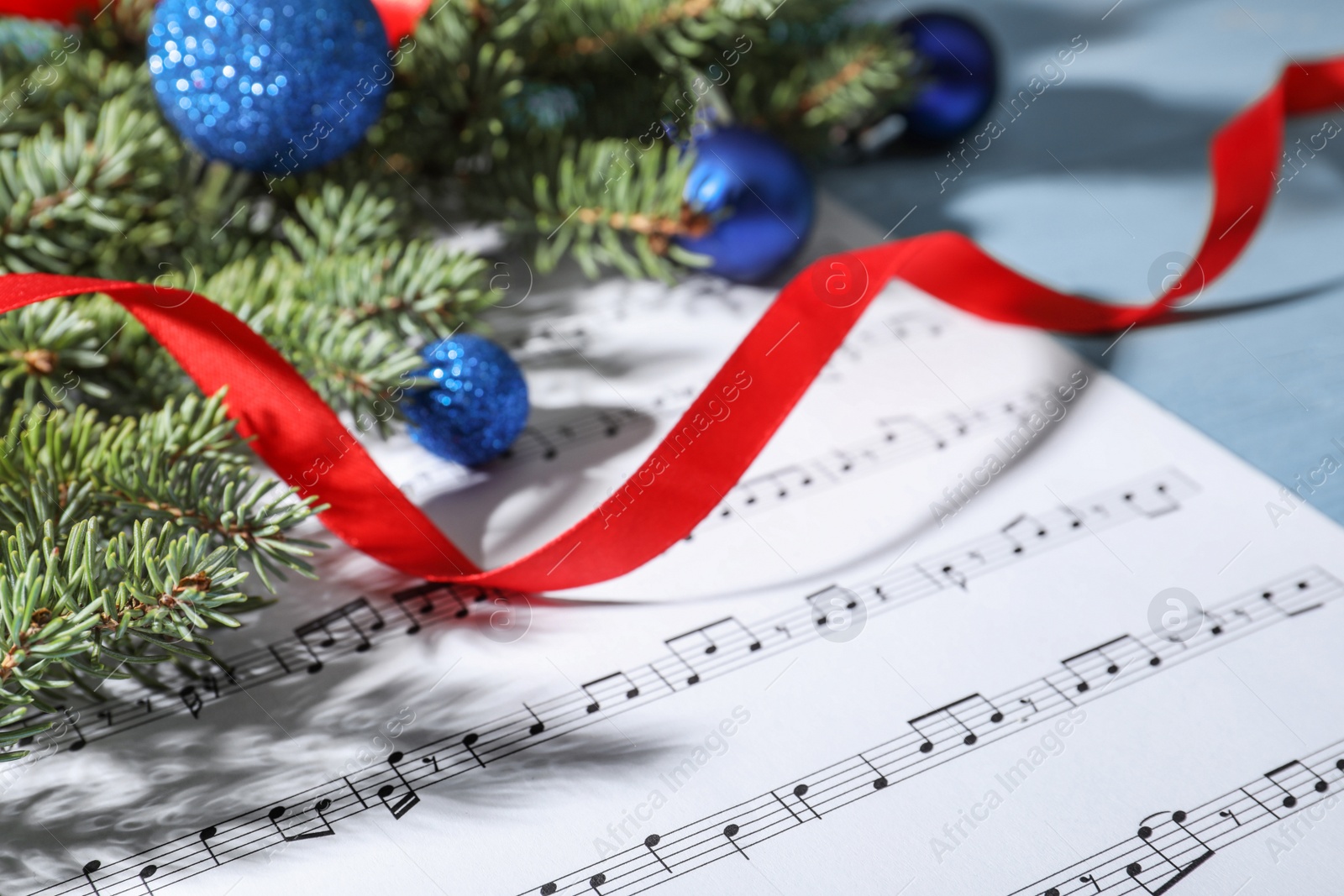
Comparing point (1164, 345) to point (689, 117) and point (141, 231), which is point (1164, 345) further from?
point (141, 231)

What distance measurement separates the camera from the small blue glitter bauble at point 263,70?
0.66 metres

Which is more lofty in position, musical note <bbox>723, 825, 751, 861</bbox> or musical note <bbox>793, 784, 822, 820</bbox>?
musical note <bbox>723, 825, 751, 861</bbox>

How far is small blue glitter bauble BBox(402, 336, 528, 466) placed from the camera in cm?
67

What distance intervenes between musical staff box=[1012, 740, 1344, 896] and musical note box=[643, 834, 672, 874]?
0.15 meters

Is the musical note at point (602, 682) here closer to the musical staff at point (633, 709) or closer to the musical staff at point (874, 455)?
the musical staff at point (633, 709)

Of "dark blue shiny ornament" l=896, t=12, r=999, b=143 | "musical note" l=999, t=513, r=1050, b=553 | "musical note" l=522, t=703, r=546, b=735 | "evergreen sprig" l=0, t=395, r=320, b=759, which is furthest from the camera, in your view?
"dark blue shiny ornament" l=896, t=12, r=999, b=143

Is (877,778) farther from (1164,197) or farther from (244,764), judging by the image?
(1164,197)

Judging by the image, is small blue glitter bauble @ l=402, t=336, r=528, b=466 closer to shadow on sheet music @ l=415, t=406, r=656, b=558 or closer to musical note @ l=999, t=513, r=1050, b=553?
shadow on sheet music @ l=415, t=406, r=656, b=558

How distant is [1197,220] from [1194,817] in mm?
634

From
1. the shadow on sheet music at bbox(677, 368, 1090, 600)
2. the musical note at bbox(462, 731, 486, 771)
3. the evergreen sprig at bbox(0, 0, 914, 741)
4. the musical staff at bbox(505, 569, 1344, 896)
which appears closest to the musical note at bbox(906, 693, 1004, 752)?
the musical staff at bbox(505, 569, 1344, 896)

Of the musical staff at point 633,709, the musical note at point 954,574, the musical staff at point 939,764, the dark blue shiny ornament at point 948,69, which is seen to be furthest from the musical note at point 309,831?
the dark blue shiny ornament at point 948,69

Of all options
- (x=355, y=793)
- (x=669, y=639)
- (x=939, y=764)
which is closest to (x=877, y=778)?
(x=939, y=764)

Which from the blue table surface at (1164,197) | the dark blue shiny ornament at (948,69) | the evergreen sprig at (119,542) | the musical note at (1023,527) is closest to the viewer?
the evergreen sprig at (119,542)

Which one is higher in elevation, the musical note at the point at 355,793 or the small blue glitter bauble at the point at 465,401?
the small blue glitter bauble at the point at 465,401
